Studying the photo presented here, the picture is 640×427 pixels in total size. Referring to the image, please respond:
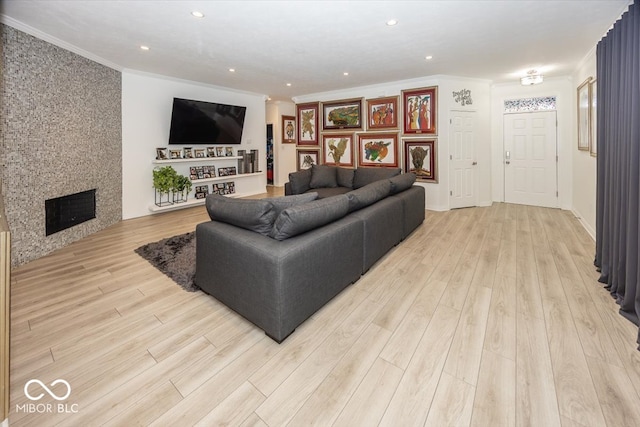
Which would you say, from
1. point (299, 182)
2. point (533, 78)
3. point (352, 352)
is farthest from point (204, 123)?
point (533, 78)

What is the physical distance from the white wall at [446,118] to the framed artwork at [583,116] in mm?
1511

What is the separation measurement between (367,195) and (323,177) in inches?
113

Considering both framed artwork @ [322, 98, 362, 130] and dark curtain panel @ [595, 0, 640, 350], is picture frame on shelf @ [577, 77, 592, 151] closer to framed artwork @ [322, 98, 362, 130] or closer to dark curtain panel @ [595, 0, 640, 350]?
dark curtain panel @ [595, 0, 640, 350]

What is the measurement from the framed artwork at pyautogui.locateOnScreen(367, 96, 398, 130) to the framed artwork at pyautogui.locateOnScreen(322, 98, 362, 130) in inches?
10.6

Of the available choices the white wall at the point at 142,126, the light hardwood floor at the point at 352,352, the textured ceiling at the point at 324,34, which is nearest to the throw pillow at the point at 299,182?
the textured ceiling at the point at 324,34

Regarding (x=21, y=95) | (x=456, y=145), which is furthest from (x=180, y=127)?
(x=456, y=145)

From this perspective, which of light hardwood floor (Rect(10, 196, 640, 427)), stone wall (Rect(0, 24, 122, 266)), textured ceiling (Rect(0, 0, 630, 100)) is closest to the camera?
light hardwood floor (Rect(10, 196, 640, 427))

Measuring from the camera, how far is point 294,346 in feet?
6.46

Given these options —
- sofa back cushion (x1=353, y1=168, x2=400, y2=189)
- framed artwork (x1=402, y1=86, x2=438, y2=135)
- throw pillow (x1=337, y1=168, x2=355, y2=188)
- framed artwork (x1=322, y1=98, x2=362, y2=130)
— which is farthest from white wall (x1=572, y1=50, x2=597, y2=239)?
framed artwork (x1=322, y1=98, x2=362, y2=130)

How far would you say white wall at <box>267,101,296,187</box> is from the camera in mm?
9242

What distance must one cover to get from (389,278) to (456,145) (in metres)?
4.09

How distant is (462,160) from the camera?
6.04 m

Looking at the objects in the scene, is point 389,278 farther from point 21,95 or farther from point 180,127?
point 180,127

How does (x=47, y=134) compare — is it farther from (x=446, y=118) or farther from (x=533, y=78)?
(x=533, y=78)
